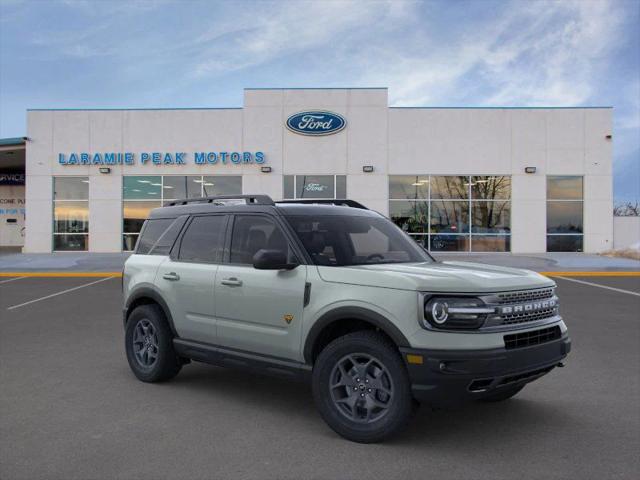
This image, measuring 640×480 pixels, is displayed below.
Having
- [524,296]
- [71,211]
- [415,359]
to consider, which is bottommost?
[415,359]

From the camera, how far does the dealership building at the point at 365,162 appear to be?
2462cm

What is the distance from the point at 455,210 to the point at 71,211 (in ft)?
55.6

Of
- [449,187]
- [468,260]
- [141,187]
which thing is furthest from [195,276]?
[141,187]

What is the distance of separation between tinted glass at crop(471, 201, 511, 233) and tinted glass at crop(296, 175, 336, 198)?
6.26 metres

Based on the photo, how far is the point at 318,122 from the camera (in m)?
24.6

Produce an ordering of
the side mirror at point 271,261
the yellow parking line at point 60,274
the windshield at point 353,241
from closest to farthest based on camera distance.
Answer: the side mirror at point 271,261 < the windshield at point 353,241 < the yellow parking line at point 60,274

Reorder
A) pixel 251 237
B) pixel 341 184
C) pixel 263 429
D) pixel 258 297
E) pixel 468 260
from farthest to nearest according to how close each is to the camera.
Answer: pixel 341 184
pixel 468 260
pixel 251 237
pixel 258 297
pixel 263 429

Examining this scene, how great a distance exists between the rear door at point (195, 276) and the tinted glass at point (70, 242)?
70.6ft

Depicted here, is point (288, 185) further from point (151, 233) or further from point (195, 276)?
point (195, 276)

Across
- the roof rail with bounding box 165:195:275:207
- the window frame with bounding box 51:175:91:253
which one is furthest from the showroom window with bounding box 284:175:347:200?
the roof rail with bounding box 165:195:275:207

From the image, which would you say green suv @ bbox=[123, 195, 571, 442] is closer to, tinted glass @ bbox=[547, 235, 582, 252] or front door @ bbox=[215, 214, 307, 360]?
front door @ bbox=[215, 214, 307, 360]

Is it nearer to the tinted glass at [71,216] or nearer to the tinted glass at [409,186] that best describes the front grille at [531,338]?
the tinted glass at [409,186]

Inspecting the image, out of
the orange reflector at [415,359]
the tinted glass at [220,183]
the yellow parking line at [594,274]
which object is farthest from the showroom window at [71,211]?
the orange reflector at [415,359]

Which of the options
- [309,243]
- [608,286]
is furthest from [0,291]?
[608,286]
